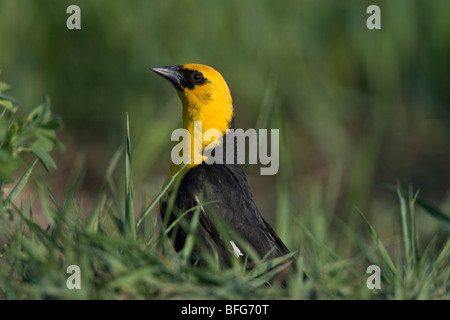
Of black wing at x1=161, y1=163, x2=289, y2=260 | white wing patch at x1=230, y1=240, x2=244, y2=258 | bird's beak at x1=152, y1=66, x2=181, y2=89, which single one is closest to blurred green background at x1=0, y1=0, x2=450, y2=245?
bird's beak at x1=152, y1=66, x2=181, y2=89

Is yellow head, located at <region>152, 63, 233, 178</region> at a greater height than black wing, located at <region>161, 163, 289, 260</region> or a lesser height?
greater

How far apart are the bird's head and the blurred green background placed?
1.61m

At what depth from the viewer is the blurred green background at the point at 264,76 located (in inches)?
207

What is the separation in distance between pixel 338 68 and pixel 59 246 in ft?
12.5

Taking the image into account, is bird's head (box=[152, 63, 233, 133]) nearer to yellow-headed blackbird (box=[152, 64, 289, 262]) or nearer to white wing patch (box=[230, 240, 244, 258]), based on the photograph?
yellow-headed blackbird (box=[152, 64, 289, 262])

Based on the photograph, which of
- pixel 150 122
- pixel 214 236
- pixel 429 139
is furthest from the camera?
pixel 429 139

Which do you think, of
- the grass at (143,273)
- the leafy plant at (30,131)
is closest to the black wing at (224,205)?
the grass at (143,273)

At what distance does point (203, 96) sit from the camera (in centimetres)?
347

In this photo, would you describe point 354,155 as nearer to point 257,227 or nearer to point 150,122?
Answer: point 150,122

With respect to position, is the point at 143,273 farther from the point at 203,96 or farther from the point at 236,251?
the point at 203,96

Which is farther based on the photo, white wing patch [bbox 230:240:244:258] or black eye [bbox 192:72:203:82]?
black eye [bbox 192:72:203:82]

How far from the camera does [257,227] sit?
301cm

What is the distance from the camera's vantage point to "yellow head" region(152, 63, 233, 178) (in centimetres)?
342

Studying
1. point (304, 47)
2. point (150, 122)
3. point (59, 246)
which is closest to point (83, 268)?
point (59, 246)
